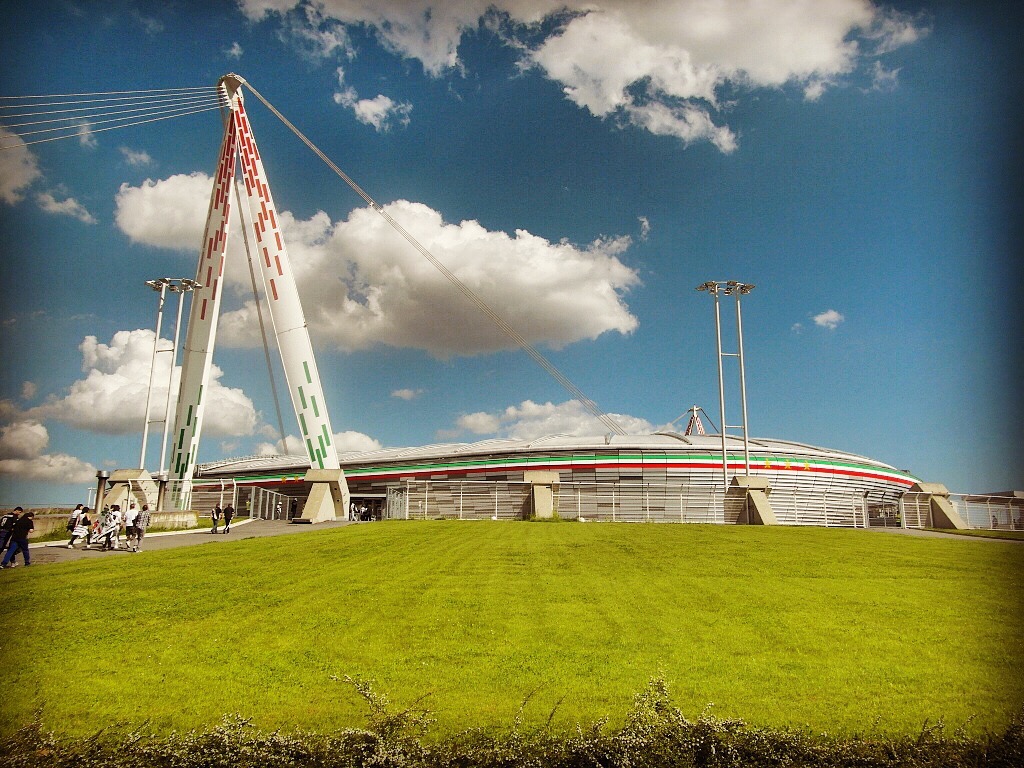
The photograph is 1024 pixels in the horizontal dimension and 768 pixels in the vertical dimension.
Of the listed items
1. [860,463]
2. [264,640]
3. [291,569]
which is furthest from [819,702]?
[860,463]

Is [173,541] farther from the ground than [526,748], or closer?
farther from the ground

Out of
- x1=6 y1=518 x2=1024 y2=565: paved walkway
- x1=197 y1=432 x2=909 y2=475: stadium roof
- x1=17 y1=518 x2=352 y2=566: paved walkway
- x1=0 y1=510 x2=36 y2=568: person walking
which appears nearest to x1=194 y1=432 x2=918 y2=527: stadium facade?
x1=197 y1=432 x2=909 y2=475: stadium roof

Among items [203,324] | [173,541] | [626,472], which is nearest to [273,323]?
[203,324]

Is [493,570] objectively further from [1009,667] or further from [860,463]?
[860,463]

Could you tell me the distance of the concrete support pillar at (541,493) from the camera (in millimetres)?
28062

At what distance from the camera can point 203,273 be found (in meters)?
32.2

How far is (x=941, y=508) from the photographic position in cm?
2625

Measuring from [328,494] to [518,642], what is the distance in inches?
899

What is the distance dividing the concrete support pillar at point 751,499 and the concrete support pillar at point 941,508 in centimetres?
759

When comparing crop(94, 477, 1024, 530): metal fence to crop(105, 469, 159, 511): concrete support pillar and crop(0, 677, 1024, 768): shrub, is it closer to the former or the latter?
crop(105, 469, 159, 511): concrete support pillar

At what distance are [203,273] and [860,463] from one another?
2343 inches

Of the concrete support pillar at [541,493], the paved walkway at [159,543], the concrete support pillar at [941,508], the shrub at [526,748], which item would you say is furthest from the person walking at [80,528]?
the concrete support pillar at [941,508]

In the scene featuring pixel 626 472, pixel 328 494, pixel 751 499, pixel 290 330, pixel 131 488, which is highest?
pixel 290 330

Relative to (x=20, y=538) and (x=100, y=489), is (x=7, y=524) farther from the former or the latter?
(x=100, y=489)
